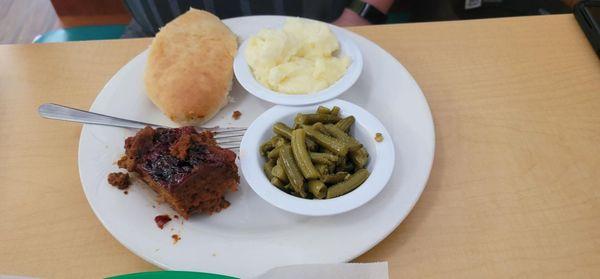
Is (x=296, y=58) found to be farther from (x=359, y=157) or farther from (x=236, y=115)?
(x=359, y=157)

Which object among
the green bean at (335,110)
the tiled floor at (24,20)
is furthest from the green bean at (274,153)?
the tiled floor at (24,20)

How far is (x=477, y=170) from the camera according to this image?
58.7 inches

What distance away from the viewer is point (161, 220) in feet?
4.40

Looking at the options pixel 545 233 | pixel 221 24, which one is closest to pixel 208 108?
pixel 221 24

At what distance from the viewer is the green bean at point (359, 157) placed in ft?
4.52

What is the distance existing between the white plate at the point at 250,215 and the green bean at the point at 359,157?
10 centimetres

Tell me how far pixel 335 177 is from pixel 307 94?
1.37 ft

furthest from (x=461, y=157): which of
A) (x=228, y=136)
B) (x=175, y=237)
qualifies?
(x=175, y=237)

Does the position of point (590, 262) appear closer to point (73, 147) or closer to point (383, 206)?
point (383, 206)

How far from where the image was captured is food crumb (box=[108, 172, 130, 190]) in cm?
140

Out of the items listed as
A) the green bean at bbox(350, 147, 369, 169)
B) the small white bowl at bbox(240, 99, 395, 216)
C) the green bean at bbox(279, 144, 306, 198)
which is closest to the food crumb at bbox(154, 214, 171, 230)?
the small white bowl at bbox(240, 99, 395, 216)

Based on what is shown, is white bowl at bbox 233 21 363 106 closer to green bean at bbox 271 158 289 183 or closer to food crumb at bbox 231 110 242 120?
food crumb at bbox 231 110 242 120

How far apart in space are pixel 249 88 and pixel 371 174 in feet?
1.98

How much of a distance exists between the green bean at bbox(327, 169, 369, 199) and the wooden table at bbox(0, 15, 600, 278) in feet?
0.61
